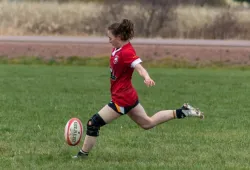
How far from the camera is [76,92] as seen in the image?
55.6ft

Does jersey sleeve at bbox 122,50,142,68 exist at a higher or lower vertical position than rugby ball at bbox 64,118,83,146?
higher

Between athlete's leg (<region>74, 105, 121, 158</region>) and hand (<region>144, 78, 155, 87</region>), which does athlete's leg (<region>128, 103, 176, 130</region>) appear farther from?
hand (<region>144, 78, 155, 87</region>)

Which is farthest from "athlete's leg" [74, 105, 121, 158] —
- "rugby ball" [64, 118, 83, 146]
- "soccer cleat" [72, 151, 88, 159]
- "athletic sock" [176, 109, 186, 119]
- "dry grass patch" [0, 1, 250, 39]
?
"dry grass patch" [0, 1, 250, 39]

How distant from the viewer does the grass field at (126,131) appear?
24.9 ft

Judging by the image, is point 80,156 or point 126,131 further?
point 126,131

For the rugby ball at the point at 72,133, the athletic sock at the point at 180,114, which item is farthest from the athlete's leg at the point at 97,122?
the athletic sock at the point at 180,114

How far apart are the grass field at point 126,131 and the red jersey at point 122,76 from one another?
2.50 feet

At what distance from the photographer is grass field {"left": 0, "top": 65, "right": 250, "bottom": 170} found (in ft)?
24.9

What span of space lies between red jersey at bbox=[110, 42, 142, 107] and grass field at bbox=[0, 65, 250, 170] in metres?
0.76

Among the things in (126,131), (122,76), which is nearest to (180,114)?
(122,76)

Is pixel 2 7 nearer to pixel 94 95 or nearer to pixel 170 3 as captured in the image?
pixel 170 3

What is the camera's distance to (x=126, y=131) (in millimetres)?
10172

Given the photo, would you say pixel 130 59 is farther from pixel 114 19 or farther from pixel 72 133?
pixel 114 19

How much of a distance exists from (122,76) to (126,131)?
2.62 metres
